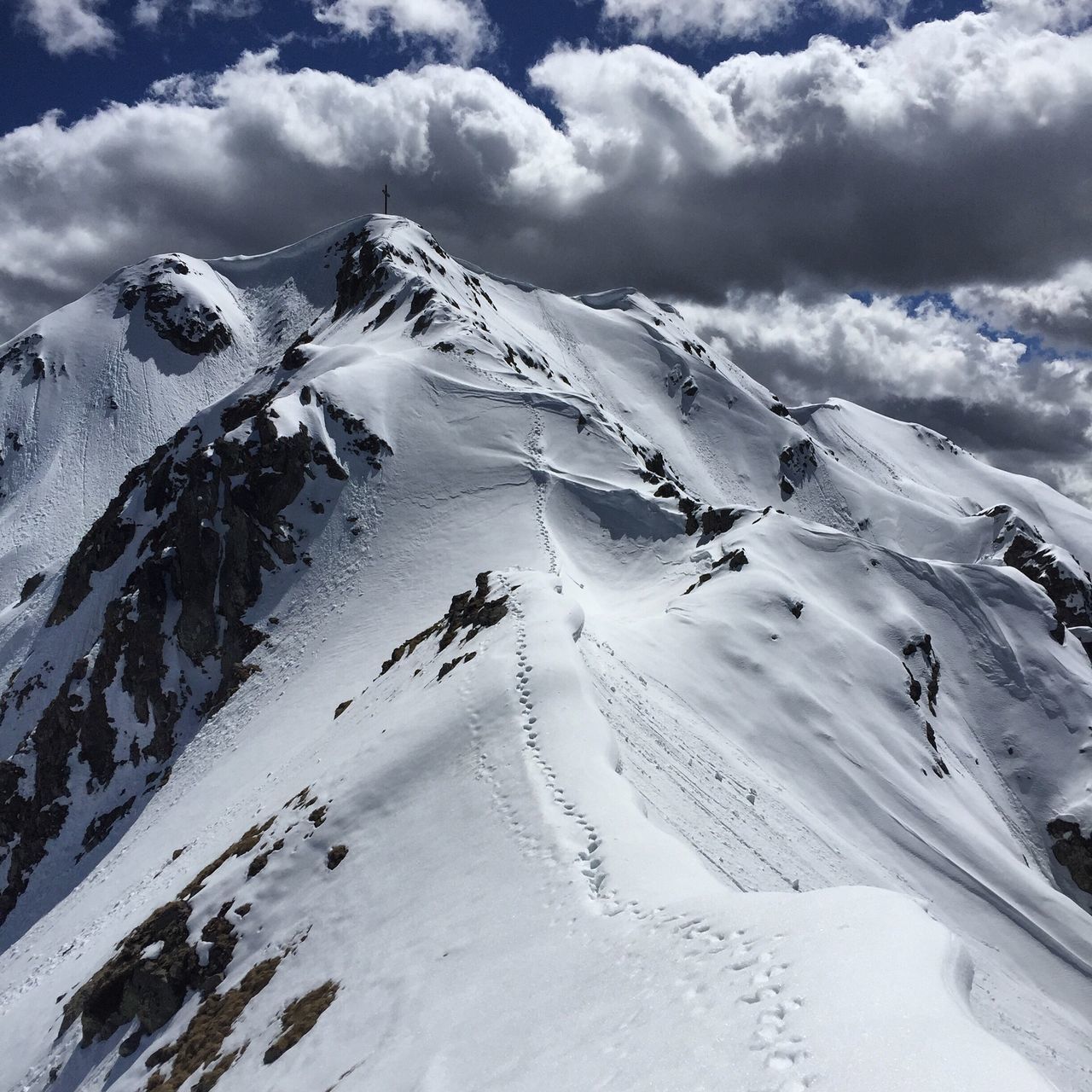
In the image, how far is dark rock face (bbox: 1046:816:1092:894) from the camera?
128 ft

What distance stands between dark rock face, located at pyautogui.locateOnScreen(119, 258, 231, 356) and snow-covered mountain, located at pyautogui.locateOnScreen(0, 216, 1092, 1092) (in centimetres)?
1846

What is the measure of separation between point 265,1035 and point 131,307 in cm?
12075

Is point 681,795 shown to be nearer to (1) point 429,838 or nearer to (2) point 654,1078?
(1) point 429,838

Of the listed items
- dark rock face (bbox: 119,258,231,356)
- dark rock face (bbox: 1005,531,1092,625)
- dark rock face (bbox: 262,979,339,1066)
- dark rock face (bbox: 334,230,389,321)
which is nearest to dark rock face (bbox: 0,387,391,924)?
dark rock face (bbox: 334,230,389,321)

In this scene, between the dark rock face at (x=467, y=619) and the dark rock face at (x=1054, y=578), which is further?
the dark rock face at (x=1054, y=578)

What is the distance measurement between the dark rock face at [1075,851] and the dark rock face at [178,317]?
10836cm

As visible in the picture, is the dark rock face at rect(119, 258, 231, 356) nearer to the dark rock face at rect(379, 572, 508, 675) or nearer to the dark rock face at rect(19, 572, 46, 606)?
the dark rock face at rect(19, 572, 46, 606)

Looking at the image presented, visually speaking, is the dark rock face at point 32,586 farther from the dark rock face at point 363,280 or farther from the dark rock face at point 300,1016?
the dark rock face at point 300,1016

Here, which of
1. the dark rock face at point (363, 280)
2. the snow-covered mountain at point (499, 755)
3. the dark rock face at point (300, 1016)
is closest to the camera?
the snow-covered mountain at point (499, 755)

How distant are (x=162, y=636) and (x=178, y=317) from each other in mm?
74696

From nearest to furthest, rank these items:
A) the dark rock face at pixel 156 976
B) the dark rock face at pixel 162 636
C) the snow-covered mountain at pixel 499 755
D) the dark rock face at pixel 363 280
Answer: the snow-covered mountain at pixel 499 755 → the dark rock face at pixel 156 976 → the dark rock face at pixel 162 636 → the dark rock face at pixel 363 280

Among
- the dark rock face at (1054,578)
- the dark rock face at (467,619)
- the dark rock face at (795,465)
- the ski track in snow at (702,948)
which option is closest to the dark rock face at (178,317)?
the dark rock face at (795,465)

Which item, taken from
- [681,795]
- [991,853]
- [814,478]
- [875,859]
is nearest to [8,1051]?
[681,795]

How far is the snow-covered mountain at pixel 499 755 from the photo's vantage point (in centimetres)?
802
